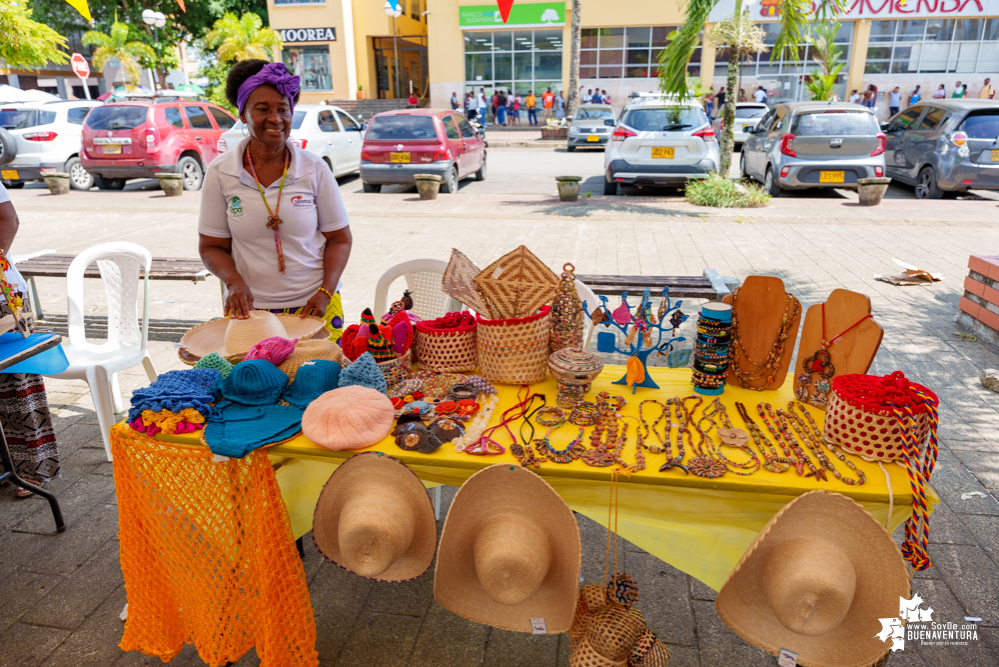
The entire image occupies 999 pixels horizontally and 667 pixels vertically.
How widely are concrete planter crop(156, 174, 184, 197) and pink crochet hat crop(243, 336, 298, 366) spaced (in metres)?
10.9

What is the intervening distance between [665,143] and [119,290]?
29.0 feet

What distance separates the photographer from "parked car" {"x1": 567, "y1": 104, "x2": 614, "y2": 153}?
18.9 meters

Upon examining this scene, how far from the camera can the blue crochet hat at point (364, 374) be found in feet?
7.27

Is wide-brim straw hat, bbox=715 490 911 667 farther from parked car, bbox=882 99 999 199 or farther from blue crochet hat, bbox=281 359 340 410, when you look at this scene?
parked car, bbox=882 99 999 199

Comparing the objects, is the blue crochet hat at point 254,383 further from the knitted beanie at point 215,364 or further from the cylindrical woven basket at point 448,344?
the cylindrical woven basket at point 448,344

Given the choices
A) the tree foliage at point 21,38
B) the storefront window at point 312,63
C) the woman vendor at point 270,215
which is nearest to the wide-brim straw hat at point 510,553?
the woman vendor at point 270,215

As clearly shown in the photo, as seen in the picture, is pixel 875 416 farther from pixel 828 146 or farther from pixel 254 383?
pixel 828 146

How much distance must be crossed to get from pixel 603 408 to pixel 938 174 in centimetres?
1128

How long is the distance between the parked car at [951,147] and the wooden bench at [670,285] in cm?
814

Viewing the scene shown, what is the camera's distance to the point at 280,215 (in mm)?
2814


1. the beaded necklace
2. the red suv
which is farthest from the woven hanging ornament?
the red suv

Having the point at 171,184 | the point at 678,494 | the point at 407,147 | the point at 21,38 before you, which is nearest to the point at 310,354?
the point at 678,494

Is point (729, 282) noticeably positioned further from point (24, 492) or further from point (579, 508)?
point (24, 492)

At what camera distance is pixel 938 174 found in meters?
10.7
